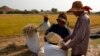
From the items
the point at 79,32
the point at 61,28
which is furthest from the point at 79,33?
the point at 61,28

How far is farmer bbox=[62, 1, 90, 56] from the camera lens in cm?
557

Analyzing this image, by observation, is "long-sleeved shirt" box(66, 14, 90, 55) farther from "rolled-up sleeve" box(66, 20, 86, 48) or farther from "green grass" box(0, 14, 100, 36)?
"green grass" box(0, 14, 100, 36)

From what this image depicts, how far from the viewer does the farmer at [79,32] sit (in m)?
5.57

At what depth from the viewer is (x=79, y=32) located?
5.55 meters

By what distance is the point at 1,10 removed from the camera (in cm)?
7025

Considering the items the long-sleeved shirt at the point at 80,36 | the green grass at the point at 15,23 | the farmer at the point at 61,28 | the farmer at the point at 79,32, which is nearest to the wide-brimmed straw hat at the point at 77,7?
the farmer at the point at 79,32

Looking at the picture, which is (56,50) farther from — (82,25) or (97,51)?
(97,51)

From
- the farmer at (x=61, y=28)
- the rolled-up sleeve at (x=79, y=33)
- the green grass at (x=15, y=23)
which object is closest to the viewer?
the rolled-up sleeve at (x=79, y=33)

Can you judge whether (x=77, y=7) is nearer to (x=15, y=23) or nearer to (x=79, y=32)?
(x=79, y=32)

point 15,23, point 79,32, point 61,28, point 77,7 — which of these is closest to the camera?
point 79,32

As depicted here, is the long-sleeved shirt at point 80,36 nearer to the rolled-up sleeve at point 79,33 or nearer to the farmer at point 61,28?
the rolled-up sleeve at point 79,33

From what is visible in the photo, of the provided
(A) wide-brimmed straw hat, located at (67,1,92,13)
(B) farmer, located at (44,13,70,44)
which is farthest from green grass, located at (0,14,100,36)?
(A) wide-brimmed straw hat, located at (67,1,92,13)

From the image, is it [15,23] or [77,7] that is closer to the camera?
[77,7]

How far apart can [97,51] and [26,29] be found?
10.3 feet
